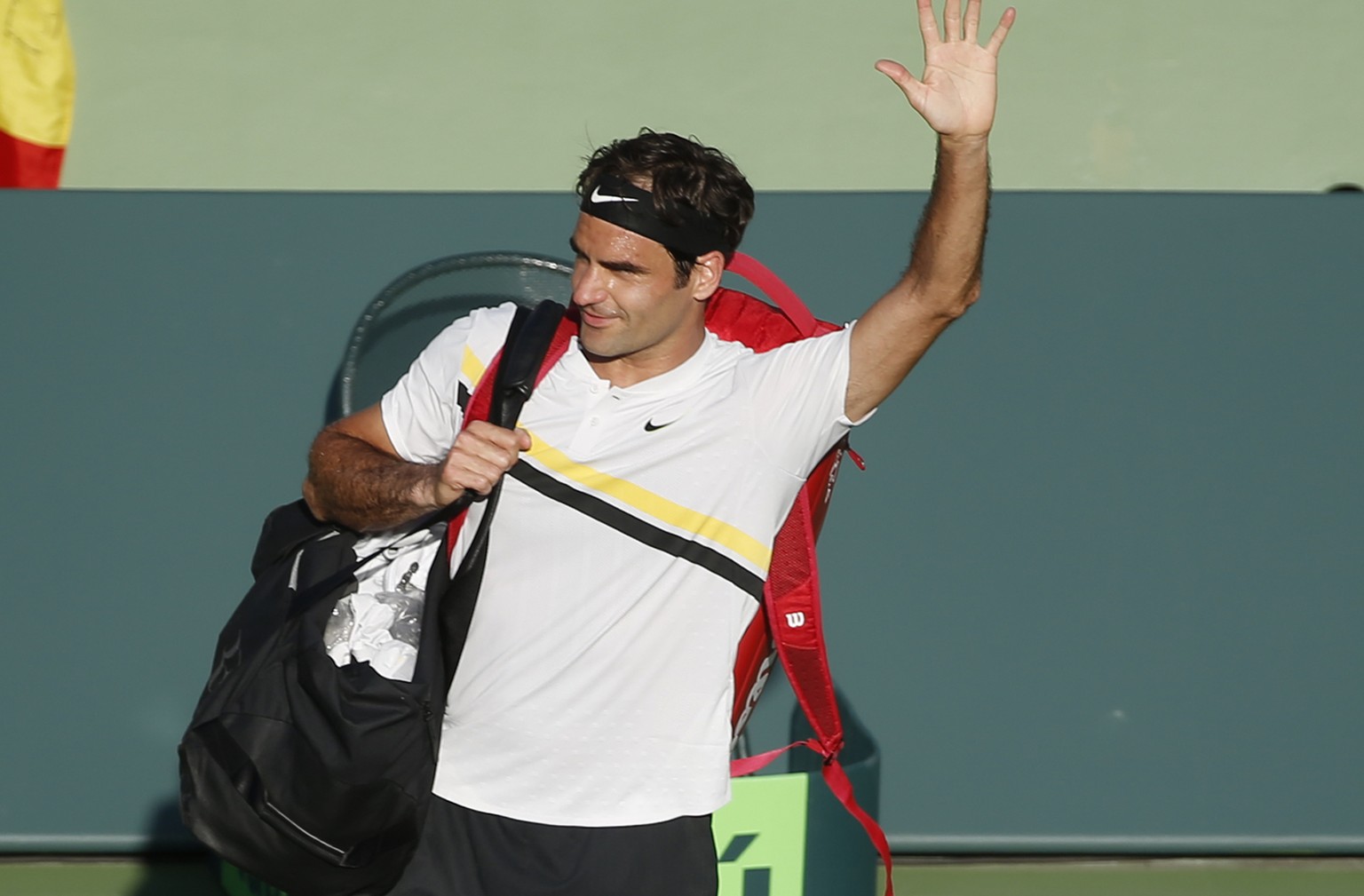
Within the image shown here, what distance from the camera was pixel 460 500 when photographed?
2225mm

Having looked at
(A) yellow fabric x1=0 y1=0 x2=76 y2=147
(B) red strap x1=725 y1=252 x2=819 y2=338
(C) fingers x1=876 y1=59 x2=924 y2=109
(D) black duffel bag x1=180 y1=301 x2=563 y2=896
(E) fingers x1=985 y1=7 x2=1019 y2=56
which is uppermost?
(A) yellow fabric x1=0 y1=0 x2=76 y2=147

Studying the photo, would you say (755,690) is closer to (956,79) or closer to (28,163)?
(956,79)

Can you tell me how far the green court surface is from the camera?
3885mm

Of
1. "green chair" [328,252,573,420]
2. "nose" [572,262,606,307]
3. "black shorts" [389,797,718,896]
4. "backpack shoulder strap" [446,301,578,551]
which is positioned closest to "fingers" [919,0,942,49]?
"nose" [572,262,606,307]

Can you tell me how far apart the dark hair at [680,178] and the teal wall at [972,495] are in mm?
1571

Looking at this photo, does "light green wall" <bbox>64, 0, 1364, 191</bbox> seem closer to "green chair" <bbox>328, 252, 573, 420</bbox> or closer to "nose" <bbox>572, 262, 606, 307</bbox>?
"green chair" <bbox>328, 252, 573, 420</bbox>

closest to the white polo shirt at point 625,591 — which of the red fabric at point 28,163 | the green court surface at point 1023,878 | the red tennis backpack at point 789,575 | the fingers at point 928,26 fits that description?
the red tennis backpack at point 789,575

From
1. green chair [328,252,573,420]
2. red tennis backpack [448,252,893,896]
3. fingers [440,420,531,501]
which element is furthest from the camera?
green chair [328,252,573,420]

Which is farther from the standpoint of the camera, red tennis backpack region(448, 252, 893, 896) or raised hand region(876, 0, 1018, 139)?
red tennis backpack region(448, 252, 893, 896)

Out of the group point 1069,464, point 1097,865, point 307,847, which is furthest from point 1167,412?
point 307,847

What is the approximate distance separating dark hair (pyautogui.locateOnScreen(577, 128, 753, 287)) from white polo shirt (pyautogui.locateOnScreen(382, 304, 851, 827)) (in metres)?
0.23

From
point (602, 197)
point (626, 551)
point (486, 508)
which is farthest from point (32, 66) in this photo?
point (626, 551)

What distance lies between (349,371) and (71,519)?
0.89m

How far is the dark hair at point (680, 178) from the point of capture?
2291mm
